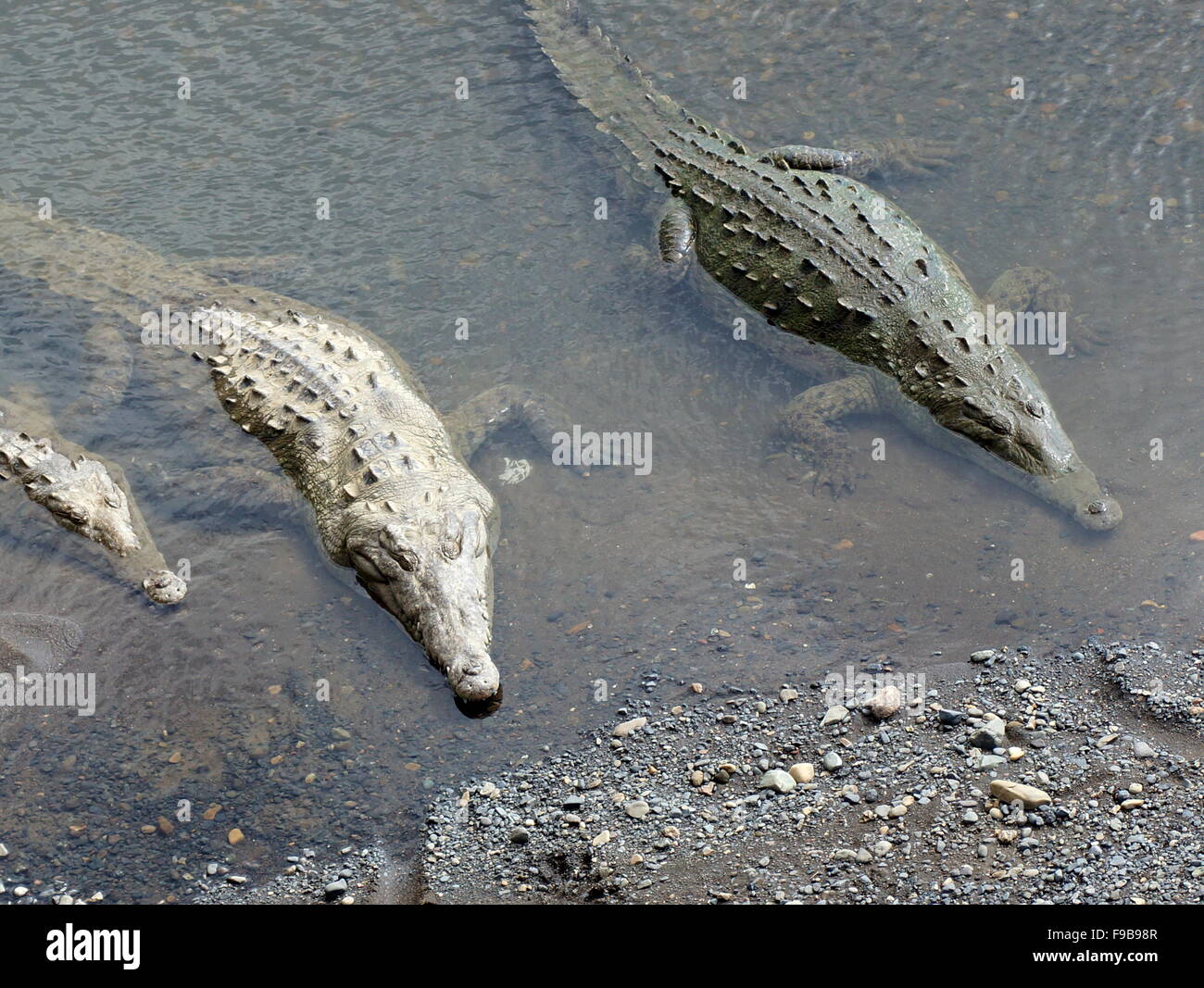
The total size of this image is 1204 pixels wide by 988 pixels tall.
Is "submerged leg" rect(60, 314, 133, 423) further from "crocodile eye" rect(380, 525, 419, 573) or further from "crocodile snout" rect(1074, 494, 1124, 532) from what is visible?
"crocodile snout" rect(1074, 494, 1124, 532)

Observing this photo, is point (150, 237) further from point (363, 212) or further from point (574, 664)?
point (574, 664)

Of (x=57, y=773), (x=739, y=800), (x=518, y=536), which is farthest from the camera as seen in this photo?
(x=518, y=536)

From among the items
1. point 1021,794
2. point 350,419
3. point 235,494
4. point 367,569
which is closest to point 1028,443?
point 1021,794

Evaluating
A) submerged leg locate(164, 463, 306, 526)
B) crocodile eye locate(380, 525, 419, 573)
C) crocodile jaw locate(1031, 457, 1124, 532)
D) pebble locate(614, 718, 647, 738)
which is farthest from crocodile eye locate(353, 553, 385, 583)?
crocodile jaw locate(1031, 457, 1124, 532)

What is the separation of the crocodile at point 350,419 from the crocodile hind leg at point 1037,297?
3.77 m

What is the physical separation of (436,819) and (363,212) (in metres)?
6.48

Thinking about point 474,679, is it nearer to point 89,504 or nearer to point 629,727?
point 629,727

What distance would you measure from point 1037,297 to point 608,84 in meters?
4.99

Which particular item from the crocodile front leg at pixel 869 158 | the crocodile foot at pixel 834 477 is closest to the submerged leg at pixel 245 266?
the crocodile front leg at pixel 869 158

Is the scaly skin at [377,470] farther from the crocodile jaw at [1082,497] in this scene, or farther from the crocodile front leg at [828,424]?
the crocodile jaw at [1082,497]

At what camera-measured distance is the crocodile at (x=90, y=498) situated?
7188 millimetres

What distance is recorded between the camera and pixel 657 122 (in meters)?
10.3

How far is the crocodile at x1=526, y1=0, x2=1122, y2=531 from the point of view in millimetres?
7605

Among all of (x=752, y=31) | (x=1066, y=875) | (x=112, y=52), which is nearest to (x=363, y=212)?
(x=112, y=52)
